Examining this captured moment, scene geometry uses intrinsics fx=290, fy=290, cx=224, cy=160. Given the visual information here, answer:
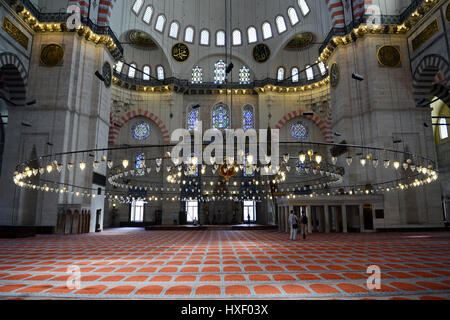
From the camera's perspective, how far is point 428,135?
11945 millimetres

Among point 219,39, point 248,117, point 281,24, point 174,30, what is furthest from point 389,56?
point 174,30

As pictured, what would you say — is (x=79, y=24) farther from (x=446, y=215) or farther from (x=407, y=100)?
(x=446, y=215)

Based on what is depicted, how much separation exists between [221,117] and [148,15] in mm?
8094

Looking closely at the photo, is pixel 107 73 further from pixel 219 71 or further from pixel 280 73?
pixel 280 73

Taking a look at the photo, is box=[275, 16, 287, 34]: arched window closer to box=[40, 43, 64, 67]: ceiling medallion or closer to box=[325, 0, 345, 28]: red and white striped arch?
box=[325, 0, 345, 28]: red and white striped arch

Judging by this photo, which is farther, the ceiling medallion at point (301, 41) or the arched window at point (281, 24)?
the arched window at point (281, 24)

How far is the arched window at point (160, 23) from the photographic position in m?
19.2

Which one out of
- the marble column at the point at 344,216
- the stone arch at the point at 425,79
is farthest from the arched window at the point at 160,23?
the marble column at the point at 344,216

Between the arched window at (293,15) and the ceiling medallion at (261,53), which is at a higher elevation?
the arched window at (293,15)

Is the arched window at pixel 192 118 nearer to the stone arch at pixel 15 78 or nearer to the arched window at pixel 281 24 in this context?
the arched window at pixel 281 24

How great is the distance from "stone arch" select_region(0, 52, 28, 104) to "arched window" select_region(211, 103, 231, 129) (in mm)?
11396

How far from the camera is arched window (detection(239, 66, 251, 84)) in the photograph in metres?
21.0

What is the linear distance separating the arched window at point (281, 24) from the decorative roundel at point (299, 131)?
21.0ft

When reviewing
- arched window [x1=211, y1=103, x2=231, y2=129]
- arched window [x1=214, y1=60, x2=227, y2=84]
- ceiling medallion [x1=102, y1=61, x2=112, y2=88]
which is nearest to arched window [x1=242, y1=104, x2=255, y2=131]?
arched window [x1=211, y1=103, x2=231, y2=129]
